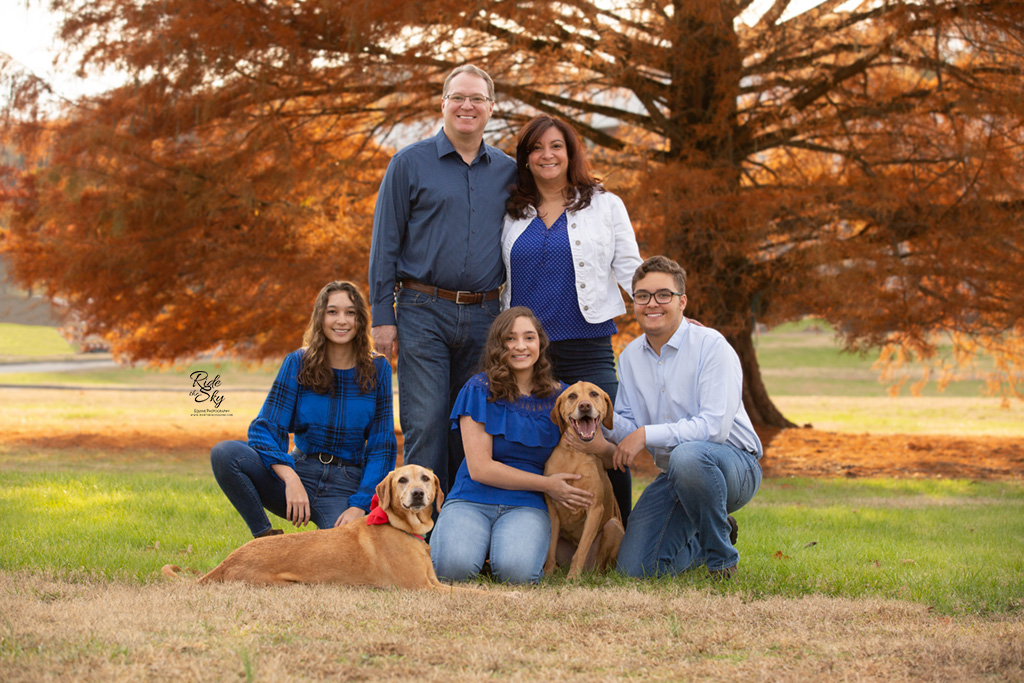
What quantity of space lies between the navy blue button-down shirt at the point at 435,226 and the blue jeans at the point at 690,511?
4.21ft

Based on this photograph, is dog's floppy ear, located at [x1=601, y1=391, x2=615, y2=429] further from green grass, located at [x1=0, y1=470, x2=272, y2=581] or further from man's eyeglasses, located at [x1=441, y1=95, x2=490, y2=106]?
green grass, located at [x1=0, y1=470, x2=272, y2=581]

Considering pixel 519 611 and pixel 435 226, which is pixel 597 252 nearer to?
pixel 435 226

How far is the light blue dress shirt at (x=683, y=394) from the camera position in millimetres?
4062

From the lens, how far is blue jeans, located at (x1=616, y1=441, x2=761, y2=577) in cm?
392

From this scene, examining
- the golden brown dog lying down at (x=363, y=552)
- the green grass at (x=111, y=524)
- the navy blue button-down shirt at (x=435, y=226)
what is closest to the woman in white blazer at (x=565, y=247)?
the navy blue button-down shirt at (x=435, y=226)

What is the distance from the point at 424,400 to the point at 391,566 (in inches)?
34.4

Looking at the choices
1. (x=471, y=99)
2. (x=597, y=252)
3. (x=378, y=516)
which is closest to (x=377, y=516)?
(x=378, y=516)

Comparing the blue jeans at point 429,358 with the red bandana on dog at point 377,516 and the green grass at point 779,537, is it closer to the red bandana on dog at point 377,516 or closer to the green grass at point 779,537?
the red bandana on dog at point 377,516

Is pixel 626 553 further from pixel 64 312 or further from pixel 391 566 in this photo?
pixel 64 312

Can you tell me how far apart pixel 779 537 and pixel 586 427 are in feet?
7.38

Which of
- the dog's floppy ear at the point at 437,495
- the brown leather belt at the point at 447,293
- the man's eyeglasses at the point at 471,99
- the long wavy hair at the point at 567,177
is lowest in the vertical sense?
the dog's floppy ear at the point at 437,495

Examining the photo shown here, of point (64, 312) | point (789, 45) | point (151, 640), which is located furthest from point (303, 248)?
point (151, 640)

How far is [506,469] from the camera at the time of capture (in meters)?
4.06

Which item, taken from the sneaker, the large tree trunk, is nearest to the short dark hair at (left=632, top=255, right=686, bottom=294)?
the sneaker
